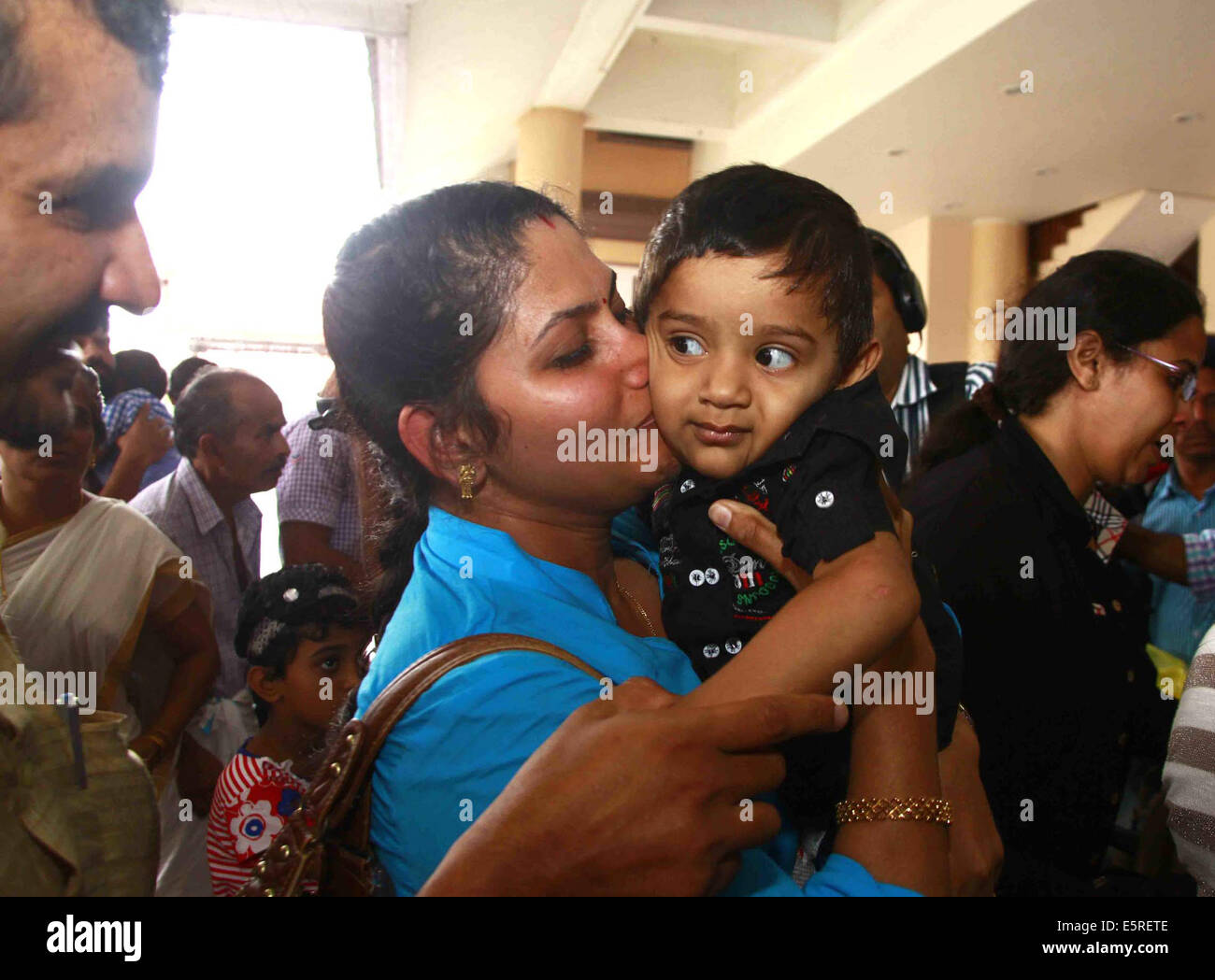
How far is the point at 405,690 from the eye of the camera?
1.07m

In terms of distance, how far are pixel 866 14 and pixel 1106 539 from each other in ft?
24.5

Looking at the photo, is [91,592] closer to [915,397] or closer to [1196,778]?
[1196,778]

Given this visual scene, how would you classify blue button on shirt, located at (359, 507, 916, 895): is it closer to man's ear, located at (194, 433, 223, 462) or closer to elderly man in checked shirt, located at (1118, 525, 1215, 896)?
elderly man in checked shirt, located at (1118, 525, 1215, 896)

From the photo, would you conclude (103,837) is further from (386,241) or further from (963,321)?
(963,321)

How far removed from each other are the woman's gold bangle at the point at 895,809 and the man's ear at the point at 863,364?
2.34ft

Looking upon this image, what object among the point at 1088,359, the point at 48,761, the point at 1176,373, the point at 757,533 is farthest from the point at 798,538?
the point at 1176,373

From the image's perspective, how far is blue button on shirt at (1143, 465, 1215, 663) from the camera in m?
3.64

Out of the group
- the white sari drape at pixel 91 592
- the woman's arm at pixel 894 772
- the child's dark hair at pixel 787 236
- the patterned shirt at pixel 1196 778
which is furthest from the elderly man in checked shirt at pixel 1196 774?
the white sari drape at pixel 91 592

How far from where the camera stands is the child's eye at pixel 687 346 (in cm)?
155

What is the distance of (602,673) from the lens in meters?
1.22

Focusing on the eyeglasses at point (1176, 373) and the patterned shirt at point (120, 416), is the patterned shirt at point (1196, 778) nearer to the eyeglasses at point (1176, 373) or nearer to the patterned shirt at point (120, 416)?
the eyeglasses at point (1176, 373)

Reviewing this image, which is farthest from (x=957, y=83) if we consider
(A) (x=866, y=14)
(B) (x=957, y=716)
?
(B) (x=957, y=716)

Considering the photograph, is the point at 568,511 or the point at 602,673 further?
the point at 568,511
